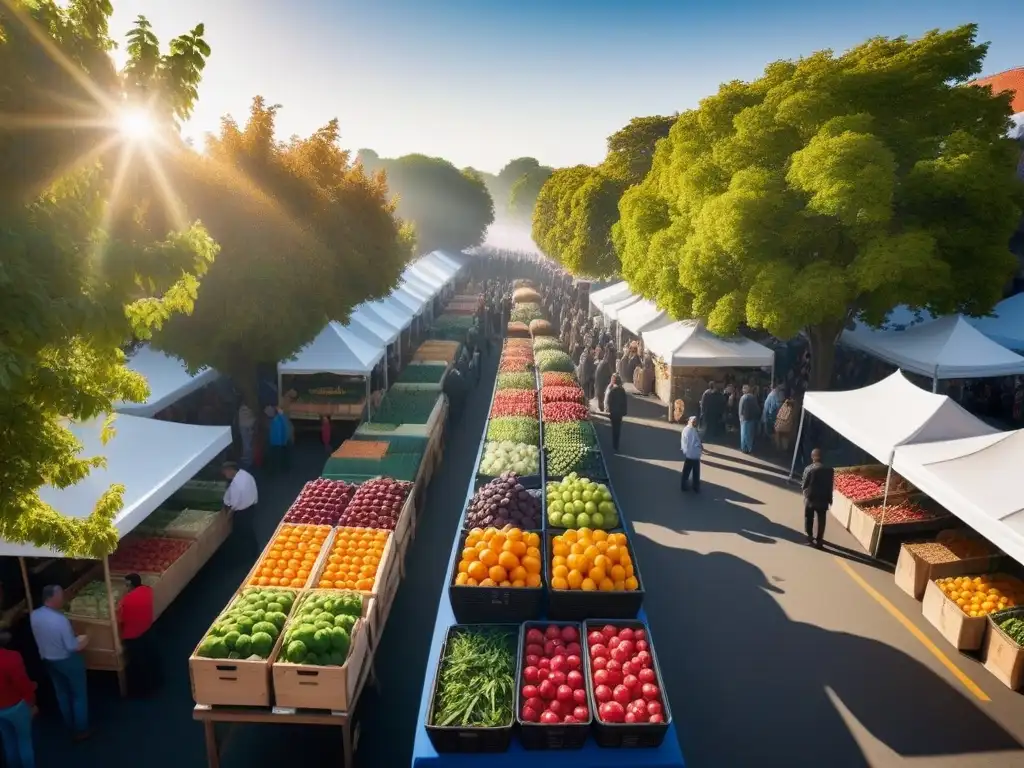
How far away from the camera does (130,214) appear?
4809 mm

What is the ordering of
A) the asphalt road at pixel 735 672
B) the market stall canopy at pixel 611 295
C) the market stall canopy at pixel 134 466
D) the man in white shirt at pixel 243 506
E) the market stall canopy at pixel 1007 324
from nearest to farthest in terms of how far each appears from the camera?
the asphalt road at pixel 735 672
the market stall canopy at pixel 134 466
the man in white shirt at pixel 243 506
the market stall canopy at pixel 1007 324
the market stall canopy at pixel 611 295

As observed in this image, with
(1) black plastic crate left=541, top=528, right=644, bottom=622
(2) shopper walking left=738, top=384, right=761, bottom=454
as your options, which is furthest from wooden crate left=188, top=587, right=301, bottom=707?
(2) shopper walking left=738, top=384, right=761, bottom=454

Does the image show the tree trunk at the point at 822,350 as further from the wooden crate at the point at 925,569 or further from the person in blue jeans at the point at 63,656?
the person in blue jeans at the point at 63,656

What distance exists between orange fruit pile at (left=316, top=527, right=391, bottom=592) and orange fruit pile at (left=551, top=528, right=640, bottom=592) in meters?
2.02

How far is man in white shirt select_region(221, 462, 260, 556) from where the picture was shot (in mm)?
8891

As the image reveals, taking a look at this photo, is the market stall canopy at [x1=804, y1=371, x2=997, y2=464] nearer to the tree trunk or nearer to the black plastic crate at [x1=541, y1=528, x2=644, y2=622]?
the tree trunk

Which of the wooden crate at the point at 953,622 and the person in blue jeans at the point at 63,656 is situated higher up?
the person in blue jeans at the point at 63,656

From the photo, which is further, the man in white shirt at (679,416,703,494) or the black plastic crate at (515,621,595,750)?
the man in white shirt at (679,416,703,494)

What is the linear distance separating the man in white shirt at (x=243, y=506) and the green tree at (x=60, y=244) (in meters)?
3.72

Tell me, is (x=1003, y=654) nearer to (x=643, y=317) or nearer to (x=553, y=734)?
(x=553, y=734)

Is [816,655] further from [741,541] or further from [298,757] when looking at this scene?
[298,757]

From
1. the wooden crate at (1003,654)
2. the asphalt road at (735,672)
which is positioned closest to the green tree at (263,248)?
the asphalt road at (735,672)

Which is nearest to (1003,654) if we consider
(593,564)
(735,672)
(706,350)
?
(735,672)

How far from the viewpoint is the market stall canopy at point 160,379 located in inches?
444
